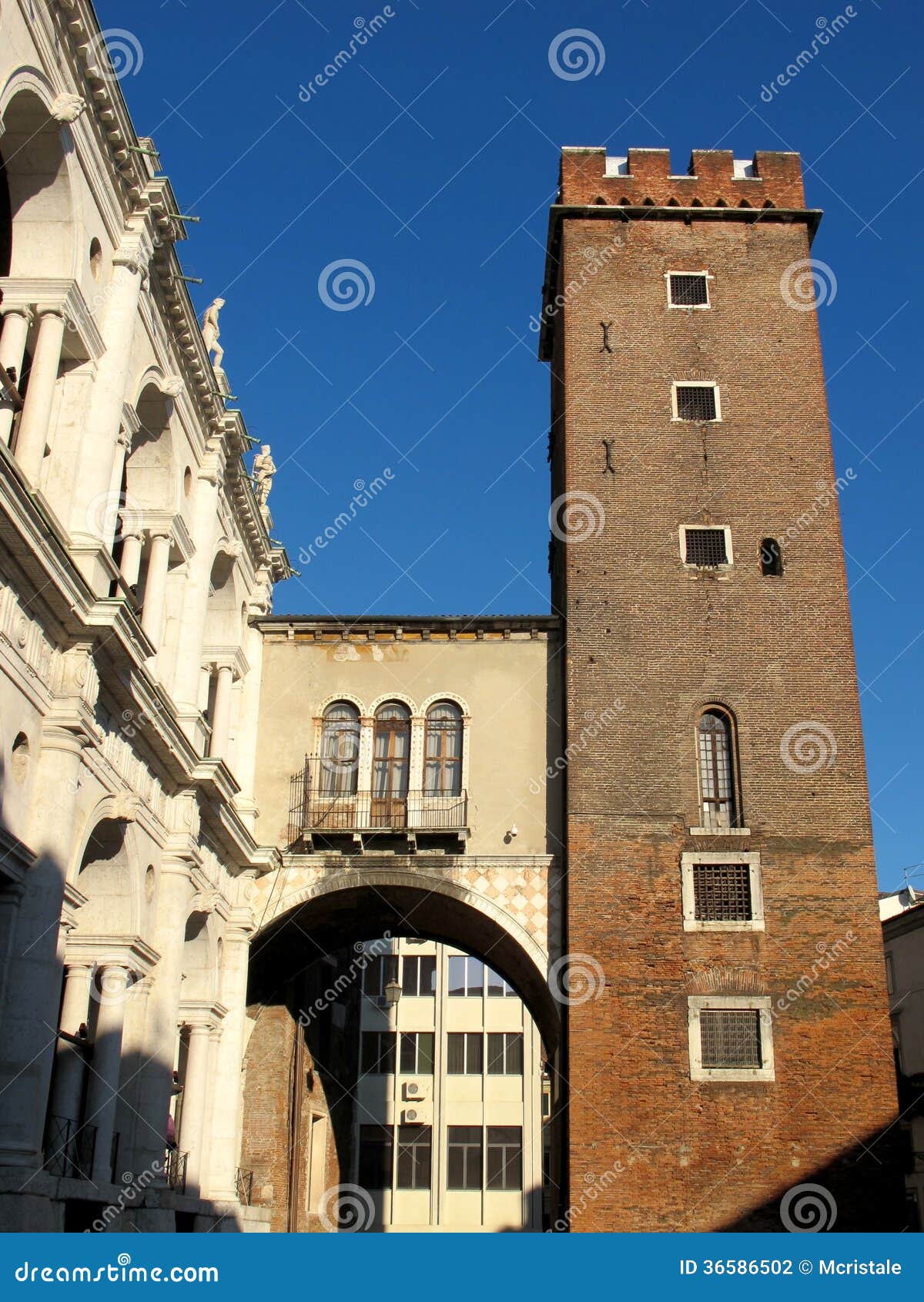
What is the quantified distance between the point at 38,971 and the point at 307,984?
59.0 feet

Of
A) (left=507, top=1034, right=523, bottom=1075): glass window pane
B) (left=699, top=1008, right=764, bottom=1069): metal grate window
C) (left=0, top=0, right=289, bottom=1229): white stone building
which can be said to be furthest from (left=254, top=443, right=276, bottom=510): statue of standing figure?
(left=507, top=1034, right=523, bottom=1075): glass window pane

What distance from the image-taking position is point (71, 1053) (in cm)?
2080

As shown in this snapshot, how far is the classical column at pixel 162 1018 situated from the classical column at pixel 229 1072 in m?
3.62

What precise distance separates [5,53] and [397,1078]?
156ft

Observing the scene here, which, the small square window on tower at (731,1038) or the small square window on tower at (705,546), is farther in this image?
the small square window on tower at (705,546)

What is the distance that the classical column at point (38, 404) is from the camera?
18.4m

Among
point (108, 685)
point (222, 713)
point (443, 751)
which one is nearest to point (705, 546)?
point (443, 751)

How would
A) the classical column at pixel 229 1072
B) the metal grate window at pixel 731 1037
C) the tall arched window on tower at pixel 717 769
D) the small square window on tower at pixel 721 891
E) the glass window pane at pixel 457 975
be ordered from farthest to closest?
the glass window pane at pixel 457 975 → the tall arched window on tower at pixel 717 769 → the classical column at pixel 229 1072 → the small square window on tower at pixel 721 891 → the metal grate window at pixel 731 1037

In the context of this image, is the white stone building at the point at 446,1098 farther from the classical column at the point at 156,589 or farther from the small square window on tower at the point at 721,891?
the classical column at the point at 156,589

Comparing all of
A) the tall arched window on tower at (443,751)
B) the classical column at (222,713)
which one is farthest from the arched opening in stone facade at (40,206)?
the tall arched window on tower at (443,751)

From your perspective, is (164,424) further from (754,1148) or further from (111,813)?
(754,1148)

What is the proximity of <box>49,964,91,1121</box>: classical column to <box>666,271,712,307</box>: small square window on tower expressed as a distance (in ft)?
64.3

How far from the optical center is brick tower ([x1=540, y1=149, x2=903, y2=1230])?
24.8 m

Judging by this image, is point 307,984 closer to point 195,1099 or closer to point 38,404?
point 195,1099
